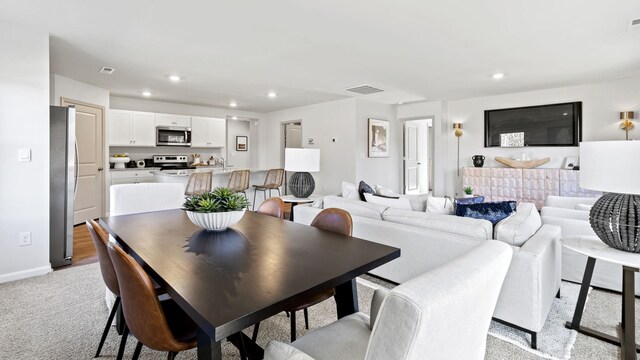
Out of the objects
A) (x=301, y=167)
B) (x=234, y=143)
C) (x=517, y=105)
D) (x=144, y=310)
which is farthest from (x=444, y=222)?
(x=234, y=143)

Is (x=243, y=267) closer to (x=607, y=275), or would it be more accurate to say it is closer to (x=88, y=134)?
(x=607, y=275)

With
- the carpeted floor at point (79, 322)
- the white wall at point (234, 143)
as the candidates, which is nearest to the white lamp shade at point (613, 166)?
the carpeted floor at point (79, 322)

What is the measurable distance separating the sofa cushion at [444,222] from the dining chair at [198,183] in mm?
3324

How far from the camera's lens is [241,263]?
1312 mm

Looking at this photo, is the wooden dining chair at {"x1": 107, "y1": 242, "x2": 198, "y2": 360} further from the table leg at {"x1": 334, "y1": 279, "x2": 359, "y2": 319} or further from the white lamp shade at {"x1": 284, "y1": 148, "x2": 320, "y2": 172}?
the white lamp shade at {"x1": 284, "y1": 148, "x2": 320, "y2": 172}

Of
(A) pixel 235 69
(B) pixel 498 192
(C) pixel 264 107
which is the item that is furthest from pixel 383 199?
(C) pixel 264 107

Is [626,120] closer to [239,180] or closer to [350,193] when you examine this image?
[350,193]

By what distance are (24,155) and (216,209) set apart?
2.42 meters

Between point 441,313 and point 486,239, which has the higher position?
point 441,313

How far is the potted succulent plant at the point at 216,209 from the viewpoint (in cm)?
177

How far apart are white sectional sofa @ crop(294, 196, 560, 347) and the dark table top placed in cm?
91

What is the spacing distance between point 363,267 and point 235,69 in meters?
3.83

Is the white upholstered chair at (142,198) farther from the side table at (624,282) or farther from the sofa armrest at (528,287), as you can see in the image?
the side table at (624,282)

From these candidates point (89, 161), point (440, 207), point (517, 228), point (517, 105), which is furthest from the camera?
point (517, 105)
